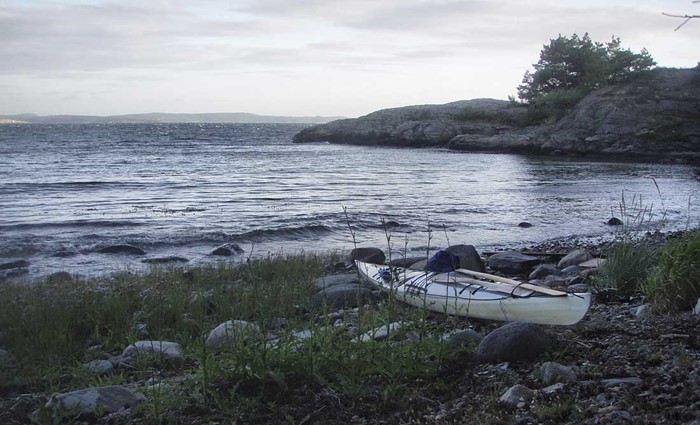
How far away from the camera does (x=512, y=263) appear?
12.8 m

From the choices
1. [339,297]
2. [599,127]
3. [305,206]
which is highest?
[599,127]

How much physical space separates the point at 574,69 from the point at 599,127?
16.8 meters

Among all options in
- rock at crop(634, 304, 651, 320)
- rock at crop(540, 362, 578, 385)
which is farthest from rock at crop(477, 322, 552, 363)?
rock at crop(634, 304, 651, 320)

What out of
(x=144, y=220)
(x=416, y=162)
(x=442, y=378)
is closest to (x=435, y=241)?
(x=144, y=220)

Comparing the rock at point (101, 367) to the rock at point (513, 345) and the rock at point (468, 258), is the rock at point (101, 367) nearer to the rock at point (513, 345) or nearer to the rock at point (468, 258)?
the rock at point (513, 345)

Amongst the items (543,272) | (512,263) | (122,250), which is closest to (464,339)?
(543,272)

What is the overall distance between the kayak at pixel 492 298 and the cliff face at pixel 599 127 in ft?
137

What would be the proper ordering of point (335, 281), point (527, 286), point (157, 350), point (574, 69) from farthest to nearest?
point (574, 69)
point (335, 281)
point (527, 286)
point (157, 350)

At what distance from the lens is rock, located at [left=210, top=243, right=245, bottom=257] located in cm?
1527

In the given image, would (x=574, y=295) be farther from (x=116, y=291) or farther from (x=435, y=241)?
(x=435, y=241)

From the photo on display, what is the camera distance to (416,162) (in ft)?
150

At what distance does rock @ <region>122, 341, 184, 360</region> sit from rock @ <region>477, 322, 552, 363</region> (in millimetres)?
2789

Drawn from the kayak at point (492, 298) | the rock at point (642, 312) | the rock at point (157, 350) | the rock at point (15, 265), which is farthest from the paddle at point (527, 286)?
the rock at point (15, 265)

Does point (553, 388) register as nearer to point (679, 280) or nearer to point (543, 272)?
point (679, 280)
